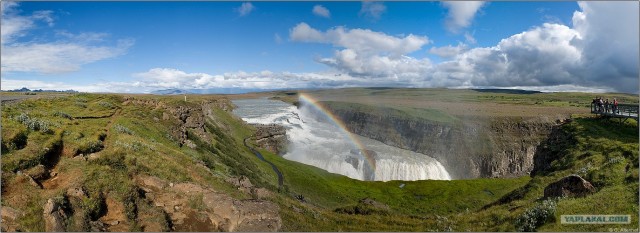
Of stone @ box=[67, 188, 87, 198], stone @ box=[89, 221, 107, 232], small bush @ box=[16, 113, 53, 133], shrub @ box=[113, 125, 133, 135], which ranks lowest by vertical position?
stone @ box=[89, 221, 107, 232]

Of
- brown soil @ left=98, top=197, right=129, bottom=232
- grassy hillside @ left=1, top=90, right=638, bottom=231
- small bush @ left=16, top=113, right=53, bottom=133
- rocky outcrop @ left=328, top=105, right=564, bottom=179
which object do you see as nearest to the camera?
brown soil @ left=98, top=197, right=129, bottom=232

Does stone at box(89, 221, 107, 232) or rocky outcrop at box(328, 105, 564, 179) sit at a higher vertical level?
stone at box(89, 221, 107, 232)

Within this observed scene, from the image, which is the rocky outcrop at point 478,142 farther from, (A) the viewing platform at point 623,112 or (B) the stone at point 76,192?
(B) the stone at point 76,192

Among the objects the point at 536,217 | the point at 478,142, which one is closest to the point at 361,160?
the point at 478,142

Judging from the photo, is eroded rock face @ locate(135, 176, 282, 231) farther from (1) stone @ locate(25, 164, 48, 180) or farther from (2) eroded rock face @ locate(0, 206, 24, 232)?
(2) eroded rock face @ locate(0, 206, 24, 232)

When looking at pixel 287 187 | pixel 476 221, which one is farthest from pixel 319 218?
pixel 287 187

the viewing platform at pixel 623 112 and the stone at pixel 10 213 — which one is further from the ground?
the viewing platform at pixel 623 112

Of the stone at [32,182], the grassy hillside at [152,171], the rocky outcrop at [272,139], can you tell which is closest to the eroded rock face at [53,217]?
→ the grassy hillside at [152,171]

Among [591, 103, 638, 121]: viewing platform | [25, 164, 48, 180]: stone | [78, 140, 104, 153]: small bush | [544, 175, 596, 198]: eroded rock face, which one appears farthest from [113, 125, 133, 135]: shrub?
[591, 103, 638, 121]: viewing platform
